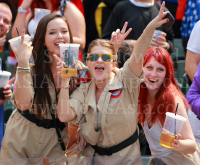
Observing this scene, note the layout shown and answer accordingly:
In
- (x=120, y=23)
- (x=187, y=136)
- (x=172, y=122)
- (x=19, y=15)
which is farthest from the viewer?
(x=120, y=23)

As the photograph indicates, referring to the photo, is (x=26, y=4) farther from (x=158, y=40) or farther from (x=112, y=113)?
(x=112, y=113)

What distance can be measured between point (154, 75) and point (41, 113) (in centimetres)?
104

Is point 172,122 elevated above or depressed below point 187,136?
above

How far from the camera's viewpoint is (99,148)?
252 centimetres

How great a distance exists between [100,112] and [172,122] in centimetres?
58

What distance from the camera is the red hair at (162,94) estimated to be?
266 centimetres

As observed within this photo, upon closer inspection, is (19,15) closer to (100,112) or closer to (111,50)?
(111,50)

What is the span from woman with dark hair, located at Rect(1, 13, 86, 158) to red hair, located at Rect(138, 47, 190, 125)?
2.12ft

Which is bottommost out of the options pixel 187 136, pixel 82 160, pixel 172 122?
pixel 82 160

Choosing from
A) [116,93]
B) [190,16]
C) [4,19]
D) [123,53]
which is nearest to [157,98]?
[116,93]

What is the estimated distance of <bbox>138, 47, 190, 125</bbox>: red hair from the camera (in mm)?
2664

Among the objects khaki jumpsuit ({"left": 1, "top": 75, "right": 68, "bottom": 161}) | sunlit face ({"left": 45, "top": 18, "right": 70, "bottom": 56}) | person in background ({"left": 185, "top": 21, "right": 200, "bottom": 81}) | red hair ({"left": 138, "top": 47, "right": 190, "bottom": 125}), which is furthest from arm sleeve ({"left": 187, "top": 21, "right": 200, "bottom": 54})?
khaki jumpsuit ({"left": 1, "top": 75, "right": 68, "bottom": 161})

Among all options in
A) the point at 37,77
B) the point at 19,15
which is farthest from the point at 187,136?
the point at 19,15

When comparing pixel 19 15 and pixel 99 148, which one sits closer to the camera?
pixel 99 148
